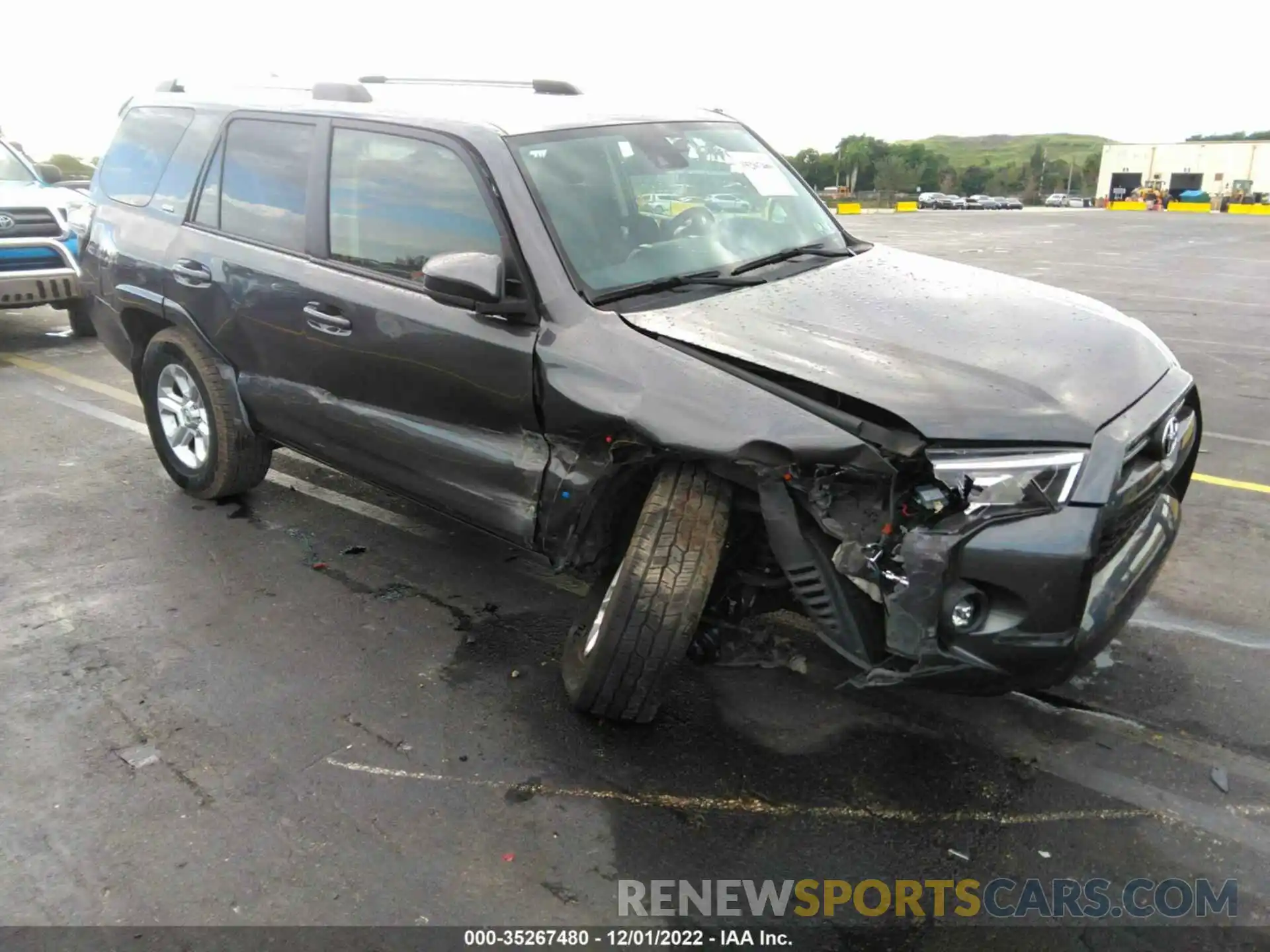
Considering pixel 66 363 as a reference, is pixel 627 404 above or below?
above

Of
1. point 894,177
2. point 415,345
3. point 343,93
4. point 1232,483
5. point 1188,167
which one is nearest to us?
point 415,345

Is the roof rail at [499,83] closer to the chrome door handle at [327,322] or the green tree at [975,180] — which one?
the chrome door handle at [327,322]

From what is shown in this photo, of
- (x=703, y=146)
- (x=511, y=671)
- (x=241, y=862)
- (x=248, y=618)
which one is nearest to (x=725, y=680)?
(x=511, y=671)

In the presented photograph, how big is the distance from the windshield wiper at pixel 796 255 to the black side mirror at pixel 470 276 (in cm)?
90

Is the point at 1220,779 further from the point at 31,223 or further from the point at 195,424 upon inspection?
the point at 31,223

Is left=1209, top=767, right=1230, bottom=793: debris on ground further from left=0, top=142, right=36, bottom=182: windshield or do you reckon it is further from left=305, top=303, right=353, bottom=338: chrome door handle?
left=0, top=142, right=36, bottom=182: windshield

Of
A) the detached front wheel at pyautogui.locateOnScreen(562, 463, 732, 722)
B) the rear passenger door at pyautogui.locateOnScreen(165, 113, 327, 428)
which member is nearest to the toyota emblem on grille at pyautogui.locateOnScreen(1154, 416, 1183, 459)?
the detached front wheel at pyautogui.locateOnScreen(562, 463, 732, 722)

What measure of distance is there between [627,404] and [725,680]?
1157mm

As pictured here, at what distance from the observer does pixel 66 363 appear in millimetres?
8383

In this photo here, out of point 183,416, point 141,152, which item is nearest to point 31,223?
point 141,152

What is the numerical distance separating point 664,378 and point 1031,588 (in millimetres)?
1166

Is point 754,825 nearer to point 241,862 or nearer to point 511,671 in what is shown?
point 511,671

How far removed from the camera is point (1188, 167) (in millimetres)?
90125

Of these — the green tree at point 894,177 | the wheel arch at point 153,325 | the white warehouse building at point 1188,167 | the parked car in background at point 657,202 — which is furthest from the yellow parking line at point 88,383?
the green tree at point 894,177
